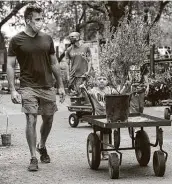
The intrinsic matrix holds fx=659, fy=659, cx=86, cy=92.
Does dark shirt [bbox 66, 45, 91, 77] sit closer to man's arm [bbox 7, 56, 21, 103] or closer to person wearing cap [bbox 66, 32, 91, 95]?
person wearing cap [bbox 66, 32, 91, 95]

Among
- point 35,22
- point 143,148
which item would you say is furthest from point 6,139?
point 143,148

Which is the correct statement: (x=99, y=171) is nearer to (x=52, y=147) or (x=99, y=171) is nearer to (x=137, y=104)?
(x=52, y=147)

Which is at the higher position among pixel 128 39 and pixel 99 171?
pixel 128 39

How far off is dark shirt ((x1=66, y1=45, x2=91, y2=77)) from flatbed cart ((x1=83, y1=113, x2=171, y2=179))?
5584 mm

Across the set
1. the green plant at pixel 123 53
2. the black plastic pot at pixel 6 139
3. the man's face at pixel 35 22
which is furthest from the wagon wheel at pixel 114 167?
the black plastic pot at pixel 6 139

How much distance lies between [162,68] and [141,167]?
14820 mm

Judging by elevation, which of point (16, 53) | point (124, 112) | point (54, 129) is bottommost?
point (54, 129)

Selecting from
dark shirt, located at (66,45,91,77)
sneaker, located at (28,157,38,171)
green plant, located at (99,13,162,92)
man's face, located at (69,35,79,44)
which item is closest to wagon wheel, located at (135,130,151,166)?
green plant, located at (99,13,162,92)

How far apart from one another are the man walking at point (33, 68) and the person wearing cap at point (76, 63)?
5.59 m

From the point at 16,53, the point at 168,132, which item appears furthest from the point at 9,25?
the point at 16,53

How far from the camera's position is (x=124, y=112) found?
27.2 feet

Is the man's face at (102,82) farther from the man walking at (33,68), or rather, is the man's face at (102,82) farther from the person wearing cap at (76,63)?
the person wearing cap at (76,63)

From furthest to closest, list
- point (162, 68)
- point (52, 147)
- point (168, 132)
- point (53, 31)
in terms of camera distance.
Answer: point (53, 31)
point (162, 68)
point (168, 132)
point (52, 147)

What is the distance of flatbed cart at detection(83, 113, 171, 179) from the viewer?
795 centimetres
